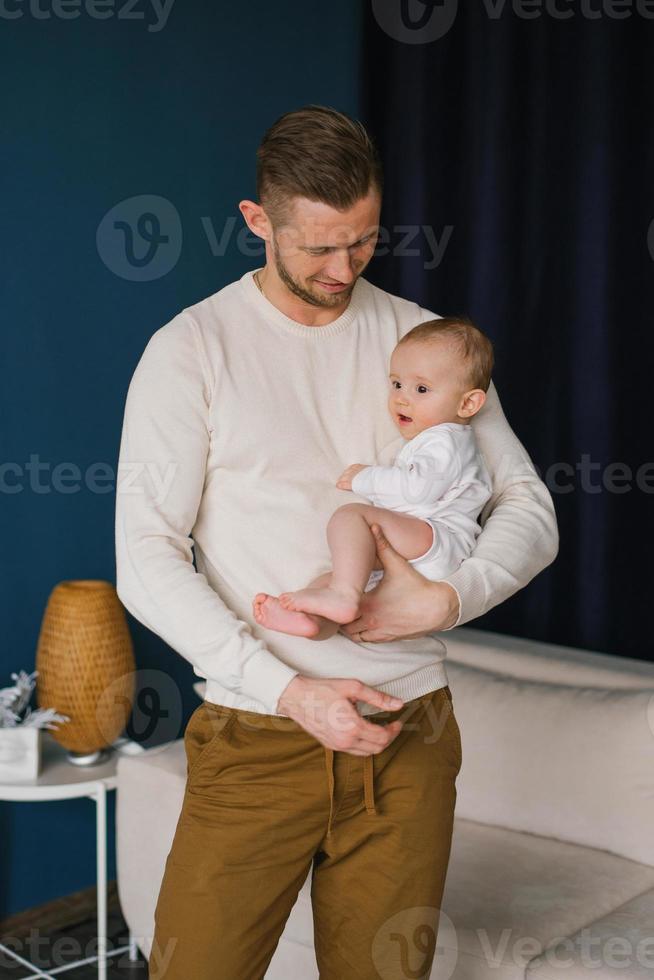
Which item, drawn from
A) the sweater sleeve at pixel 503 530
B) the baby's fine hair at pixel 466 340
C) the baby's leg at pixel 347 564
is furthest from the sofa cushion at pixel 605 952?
the baby's fine hair at pixel 466 340

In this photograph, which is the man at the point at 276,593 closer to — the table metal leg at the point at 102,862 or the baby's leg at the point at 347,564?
the baby's leg at the point at 347,564

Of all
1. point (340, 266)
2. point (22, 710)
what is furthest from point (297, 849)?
point (22, 710)

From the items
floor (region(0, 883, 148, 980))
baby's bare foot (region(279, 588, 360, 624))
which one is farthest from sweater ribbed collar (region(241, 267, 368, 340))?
floor (region(0, 883, 148, 980))

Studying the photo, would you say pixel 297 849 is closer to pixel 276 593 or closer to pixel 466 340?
pixel 276 593

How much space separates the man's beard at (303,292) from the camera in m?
1.54

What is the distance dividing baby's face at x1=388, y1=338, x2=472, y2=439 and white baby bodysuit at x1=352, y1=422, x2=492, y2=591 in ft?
0.09

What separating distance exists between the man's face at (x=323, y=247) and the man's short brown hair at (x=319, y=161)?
13mm

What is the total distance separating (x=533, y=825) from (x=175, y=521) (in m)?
1.30

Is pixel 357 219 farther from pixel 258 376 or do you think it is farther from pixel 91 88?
pixel 91 88

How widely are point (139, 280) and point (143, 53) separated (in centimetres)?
56

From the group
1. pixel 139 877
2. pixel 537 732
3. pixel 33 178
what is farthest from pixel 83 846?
pixel 33 178

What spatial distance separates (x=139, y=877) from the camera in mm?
2463

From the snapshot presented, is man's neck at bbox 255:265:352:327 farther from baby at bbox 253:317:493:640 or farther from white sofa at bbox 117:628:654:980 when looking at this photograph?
white sofa at bbox 117:628:654:980

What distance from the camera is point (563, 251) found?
2.87m
